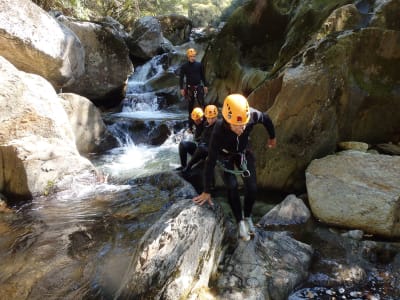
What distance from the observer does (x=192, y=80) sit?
391 inches

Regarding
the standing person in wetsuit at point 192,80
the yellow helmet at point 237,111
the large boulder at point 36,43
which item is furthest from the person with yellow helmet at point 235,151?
the large boulder at point 36,43

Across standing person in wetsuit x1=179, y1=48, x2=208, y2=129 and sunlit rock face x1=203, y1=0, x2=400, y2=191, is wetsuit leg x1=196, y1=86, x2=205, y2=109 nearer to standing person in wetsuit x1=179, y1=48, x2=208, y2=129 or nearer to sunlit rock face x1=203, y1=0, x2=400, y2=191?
standing person in wetsuit x1=179, y1=48, x2=208, y2=129

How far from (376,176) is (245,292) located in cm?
286

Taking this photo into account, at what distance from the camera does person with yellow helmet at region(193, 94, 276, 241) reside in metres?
4.05

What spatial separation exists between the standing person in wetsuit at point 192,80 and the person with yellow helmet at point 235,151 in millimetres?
5272

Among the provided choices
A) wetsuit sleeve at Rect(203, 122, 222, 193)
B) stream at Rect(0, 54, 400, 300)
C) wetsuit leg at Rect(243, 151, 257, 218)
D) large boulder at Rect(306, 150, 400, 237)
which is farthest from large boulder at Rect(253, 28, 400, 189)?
wetsuit sleeve at Rect(203, 122, 222, 193)

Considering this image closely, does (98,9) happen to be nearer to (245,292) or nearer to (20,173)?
(20,173)

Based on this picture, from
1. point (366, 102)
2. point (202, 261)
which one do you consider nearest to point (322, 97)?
point (366, 102)

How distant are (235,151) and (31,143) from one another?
4.27m

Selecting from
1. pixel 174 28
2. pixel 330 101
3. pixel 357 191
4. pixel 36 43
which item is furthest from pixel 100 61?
pixel 174 28

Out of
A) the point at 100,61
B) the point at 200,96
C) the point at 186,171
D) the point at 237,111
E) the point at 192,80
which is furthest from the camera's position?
the point at 100,61

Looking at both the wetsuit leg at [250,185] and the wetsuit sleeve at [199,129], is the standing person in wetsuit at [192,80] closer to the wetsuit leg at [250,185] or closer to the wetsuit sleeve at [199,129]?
the wetsuit sleeve at [199,129]

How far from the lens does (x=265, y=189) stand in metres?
6.46

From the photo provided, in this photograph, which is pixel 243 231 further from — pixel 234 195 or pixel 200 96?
pixel 200 96
